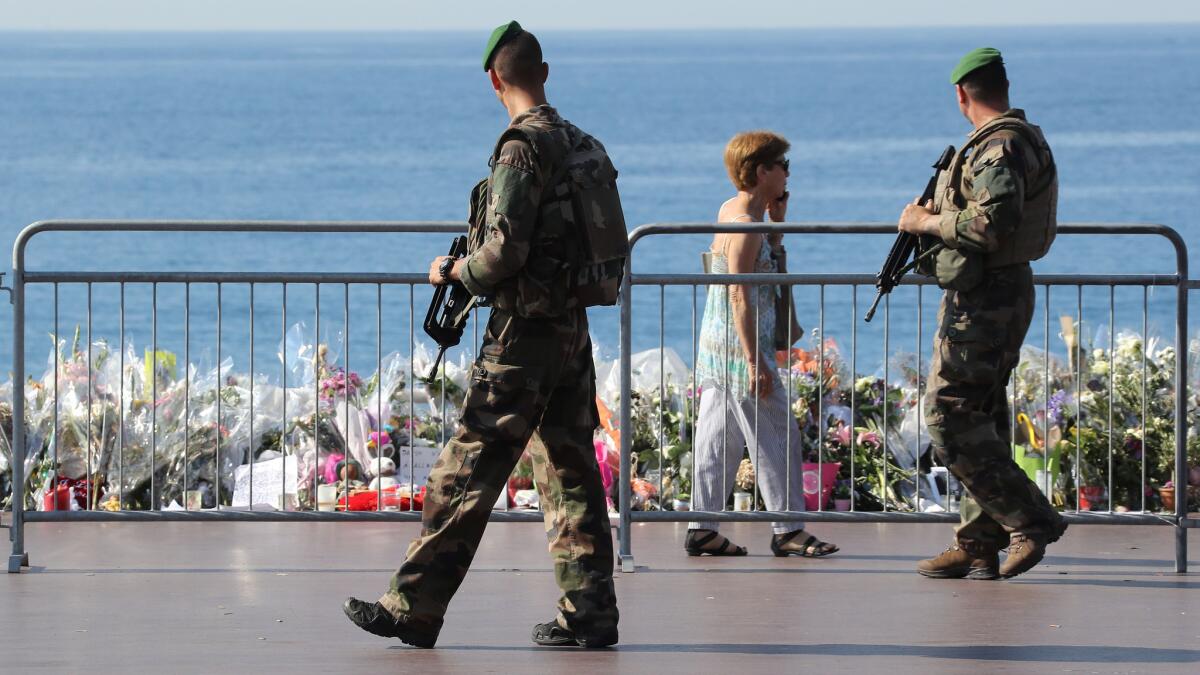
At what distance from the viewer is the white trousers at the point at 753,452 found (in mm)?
8438

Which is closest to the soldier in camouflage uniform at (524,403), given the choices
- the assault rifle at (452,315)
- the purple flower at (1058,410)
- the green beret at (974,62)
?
the assault rifle at (452,315)

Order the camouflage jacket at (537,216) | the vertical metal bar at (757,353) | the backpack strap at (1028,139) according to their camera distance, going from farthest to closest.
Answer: the vertical metal bar at (757,353) < the backpack strap at (1028,139) < the camouflage jacket at (537,216)

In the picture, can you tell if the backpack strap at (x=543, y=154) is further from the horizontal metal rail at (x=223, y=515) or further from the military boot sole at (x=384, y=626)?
the horizontal metal rail at (x=223, y=515)

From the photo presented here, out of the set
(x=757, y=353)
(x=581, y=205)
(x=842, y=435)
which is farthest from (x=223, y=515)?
(x=842, y=435)

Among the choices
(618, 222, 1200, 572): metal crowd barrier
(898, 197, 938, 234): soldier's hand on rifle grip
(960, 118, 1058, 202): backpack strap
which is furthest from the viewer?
(618, 222, 1200, 572): metal crowd barrier

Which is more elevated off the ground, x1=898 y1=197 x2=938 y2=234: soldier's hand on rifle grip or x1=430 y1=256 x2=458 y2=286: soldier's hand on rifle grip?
x1=898 y1=197 x2=938 y2=234: soldier's hand on rifle grip

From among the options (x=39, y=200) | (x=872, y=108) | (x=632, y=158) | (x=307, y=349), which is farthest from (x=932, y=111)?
(x=307, y=349)

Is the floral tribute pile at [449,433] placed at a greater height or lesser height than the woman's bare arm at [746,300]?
lesser

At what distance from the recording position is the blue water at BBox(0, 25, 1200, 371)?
32781mm

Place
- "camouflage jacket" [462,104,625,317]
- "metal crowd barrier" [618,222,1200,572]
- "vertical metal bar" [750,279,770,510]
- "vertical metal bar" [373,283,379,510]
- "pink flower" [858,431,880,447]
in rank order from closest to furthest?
"camouflage jacket" [462,104,625,317] < "metal crowd barrier" [618,222,1200,572] < "vertical metal bar" [750,279,770,510] < "vertical metal bar" [373,283,379,510] < "pink flower" [858,431,880,447]

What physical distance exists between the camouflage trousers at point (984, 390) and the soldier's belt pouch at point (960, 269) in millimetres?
73

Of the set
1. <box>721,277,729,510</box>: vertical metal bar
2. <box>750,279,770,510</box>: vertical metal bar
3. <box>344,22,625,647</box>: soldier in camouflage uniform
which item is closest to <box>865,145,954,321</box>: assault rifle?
<box>750,279,770,510</box>: vertical metal bar

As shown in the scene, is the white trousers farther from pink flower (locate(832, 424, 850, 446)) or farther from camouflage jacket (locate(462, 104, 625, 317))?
camouflage jacket (locate(462, 104, 625, 317))

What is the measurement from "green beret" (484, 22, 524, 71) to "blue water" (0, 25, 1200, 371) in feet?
15.6
